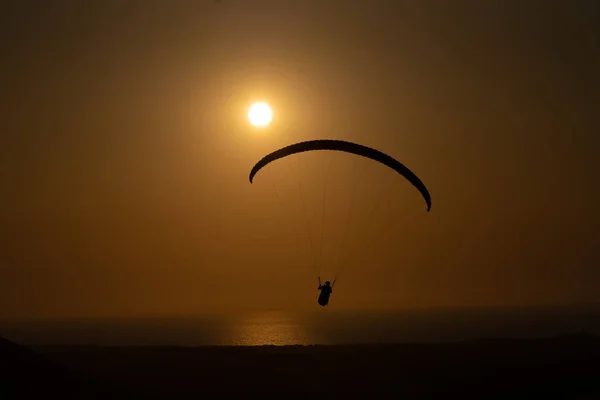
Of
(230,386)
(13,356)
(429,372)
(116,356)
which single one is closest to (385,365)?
(429,372)

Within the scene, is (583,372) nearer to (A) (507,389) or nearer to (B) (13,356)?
(A) (507,389)

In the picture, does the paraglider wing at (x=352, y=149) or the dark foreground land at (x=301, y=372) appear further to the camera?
the paraglider wing at (x=352, y=149)

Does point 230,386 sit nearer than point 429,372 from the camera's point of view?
Yes

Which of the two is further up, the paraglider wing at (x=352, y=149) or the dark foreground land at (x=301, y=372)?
the paraglider wing at (x=352, y=149)

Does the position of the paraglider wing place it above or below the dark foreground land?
above

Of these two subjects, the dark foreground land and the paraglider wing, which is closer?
the dark foreground land

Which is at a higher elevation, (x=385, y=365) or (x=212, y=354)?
(x=212, y=354)

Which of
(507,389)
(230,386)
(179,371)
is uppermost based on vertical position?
(179,371)

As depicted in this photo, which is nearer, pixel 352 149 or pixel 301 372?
pixel 352 149
